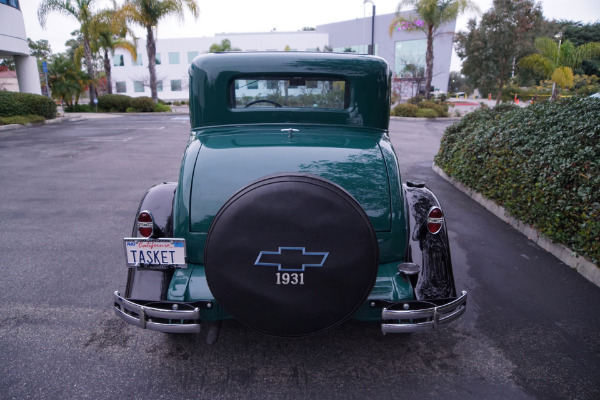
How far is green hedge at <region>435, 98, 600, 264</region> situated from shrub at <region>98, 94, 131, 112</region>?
2776 cm

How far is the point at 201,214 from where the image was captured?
2.62 m

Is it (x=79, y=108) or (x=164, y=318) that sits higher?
(x=79, y=108)

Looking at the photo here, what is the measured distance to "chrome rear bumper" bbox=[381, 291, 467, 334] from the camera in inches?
93.0

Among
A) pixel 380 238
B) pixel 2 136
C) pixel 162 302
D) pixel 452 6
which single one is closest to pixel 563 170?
pixel 380 238

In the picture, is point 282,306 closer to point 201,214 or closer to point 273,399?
point 273,399

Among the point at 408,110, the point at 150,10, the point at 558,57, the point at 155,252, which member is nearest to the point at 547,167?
the point at 155,252

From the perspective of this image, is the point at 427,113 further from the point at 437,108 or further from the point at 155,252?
the point at 155,252

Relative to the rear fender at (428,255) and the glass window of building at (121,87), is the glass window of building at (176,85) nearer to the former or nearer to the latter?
the glass window of building at (121,87)

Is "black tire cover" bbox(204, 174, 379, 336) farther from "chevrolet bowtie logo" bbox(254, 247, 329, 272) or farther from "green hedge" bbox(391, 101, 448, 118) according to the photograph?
"green hedge" bbox(391, 101, 448, 118)

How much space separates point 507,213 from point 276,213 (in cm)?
466

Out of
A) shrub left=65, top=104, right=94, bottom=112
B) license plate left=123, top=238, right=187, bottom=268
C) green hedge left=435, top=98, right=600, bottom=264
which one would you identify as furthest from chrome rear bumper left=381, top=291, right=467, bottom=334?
shrub left=65, top=104, right=94, bottom=112

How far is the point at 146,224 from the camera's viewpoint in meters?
2.85

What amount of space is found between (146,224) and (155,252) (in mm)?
356

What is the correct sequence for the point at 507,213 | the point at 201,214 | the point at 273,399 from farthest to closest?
the point at 507,213, the point at 201,214, the point at 273,399
